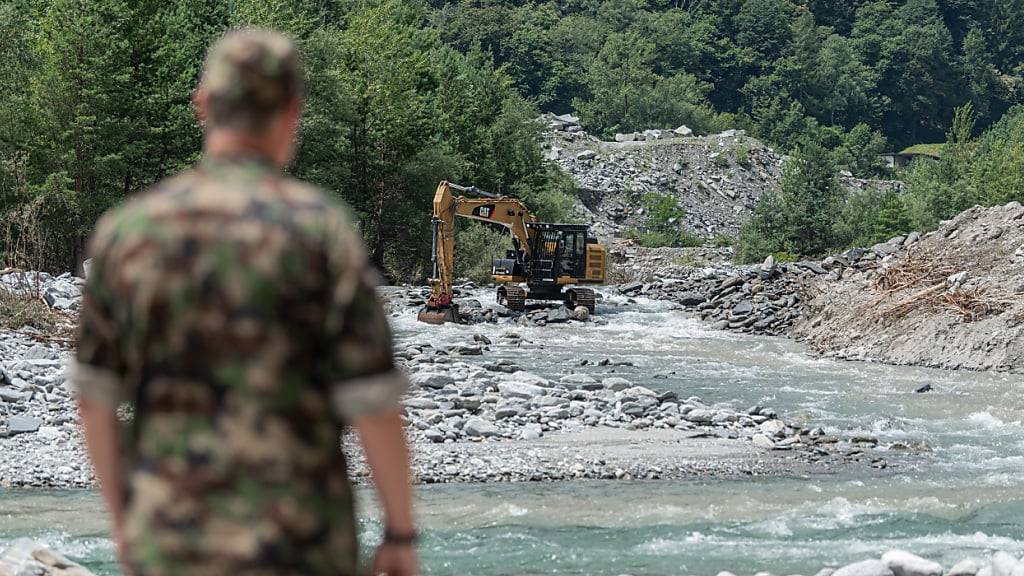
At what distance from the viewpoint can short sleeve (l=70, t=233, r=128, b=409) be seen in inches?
100.0

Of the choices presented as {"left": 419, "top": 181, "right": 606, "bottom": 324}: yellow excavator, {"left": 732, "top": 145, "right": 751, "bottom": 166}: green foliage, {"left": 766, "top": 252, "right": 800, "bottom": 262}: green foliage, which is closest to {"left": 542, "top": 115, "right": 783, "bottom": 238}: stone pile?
{"left": 732, "top": 145, "right": 751, "bottom": 166}: green foliage

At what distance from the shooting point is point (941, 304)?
909 inches

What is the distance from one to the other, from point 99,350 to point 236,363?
331mm

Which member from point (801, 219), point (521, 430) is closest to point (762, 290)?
point (521, 430)

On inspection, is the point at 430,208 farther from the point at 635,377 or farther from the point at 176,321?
the point at 176,321

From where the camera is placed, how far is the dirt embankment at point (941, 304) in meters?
21.3

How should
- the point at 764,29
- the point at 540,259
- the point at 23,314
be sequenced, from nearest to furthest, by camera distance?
the point at 23,314, the point at 540,259, the point at 764,29

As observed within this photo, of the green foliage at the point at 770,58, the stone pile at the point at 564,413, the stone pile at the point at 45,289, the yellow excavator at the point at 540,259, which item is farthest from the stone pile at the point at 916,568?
the green foliage at the point at 770,58

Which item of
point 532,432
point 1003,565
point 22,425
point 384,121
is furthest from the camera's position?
point 384,121

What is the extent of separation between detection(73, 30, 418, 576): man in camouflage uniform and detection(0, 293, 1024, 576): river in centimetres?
587

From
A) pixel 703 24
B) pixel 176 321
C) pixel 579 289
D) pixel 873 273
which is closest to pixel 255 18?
pixel 579 289

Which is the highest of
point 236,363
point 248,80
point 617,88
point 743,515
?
point 617,88

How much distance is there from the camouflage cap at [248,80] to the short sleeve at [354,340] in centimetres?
34

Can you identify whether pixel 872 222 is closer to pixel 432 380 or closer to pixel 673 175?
pixel 673 175
